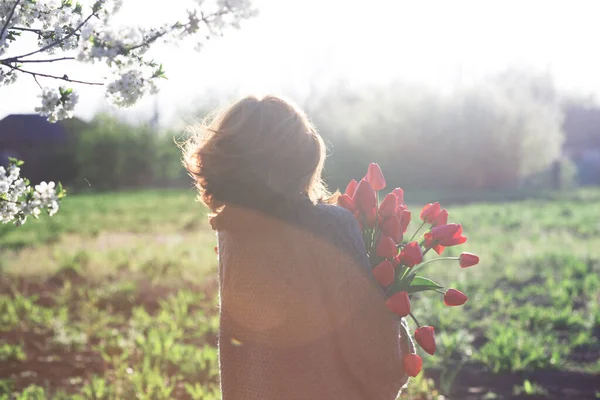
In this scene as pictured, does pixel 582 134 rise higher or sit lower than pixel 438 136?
higher

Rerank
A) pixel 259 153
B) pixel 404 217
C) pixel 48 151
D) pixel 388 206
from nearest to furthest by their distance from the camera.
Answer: pixel 259 153
pixel 388 206
pixel 404 217
pixel 48 151

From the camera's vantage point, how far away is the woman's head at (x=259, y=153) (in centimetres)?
188

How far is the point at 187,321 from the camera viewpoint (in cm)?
620

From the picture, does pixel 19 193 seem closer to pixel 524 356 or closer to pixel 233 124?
pixel 233 124

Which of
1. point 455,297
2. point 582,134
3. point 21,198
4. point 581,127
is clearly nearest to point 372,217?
point 455,297

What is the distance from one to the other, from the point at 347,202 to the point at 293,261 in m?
0.44

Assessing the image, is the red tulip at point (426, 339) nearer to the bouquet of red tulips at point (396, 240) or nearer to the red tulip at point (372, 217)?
the bouquet of red tulips at point (396, 240)

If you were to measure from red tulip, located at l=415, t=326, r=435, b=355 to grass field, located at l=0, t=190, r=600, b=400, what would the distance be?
7.74 ft

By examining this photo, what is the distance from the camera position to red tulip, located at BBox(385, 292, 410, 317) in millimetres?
1949

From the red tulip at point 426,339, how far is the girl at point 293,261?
14 centimetres

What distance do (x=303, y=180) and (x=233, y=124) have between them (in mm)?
268

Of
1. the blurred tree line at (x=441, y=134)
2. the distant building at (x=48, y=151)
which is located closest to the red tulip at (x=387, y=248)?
the blurred tree line at (x=441, y=134)

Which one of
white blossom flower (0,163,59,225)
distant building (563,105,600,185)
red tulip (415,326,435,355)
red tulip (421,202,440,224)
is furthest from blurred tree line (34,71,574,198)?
red tulip (415,326,435,355)

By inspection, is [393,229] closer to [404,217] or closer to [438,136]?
[404,217]
